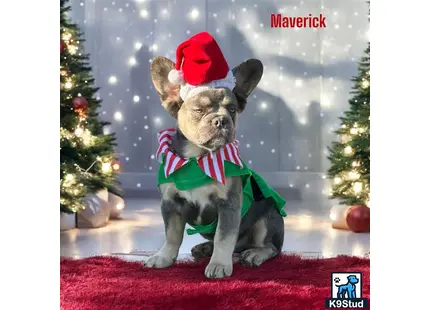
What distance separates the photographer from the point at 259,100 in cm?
281

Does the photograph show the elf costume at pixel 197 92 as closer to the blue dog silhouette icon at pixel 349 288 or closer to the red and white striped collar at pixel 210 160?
the red and white striped collar at pixel 210 160

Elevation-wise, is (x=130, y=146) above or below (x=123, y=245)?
above

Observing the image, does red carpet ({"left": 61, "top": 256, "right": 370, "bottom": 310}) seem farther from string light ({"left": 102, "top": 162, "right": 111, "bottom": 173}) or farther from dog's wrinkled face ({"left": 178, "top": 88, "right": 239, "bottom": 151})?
dog's wrinkled face ({"left": 178, "top": 88, "right": 239, "bottom": 151})

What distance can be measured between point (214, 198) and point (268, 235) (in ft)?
1.20

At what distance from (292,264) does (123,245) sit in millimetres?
764

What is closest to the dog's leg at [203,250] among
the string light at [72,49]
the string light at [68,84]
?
the string light at [68,84]

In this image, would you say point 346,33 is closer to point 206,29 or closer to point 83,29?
point 206,29

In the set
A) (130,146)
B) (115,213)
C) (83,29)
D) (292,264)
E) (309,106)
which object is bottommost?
(292,264)

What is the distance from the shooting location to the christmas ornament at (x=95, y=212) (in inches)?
114

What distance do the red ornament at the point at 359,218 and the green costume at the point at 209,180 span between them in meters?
0.29

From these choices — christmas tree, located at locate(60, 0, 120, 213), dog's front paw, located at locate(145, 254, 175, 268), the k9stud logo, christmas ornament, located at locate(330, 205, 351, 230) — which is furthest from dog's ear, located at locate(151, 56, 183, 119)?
the k9stud logo

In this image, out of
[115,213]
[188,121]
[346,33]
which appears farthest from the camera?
[115,213]

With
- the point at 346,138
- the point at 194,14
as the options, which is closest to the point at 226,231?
the point at 346,138
